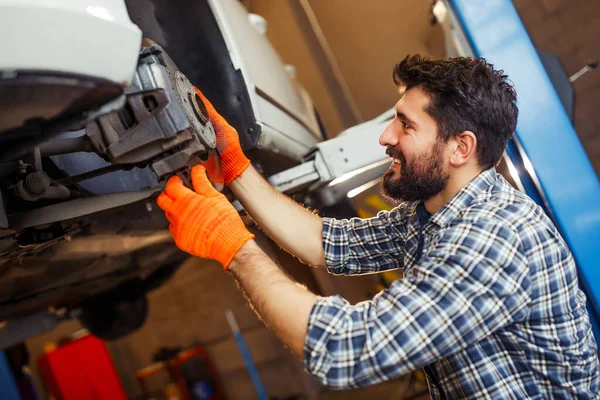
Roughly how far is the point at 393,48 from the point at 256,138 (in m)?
2.08

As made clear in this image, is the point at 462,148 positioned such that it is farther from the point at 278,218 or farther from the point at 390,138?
the point at 278,218

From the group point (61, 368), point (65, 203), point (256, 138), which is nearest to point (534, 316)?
point (256, 138)

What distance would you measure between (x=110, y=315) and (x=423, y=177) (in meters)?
1.90

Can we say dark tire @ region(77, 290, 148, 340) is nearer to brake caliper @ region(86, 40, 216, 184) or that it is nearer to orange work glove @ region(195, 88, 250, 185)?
orange work glove @ region(195, 88, 250, 185)

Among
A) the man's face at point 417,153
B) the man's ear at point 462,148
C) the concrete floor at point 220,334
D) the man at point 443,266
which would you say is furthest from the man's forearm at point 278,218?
the concrete floor at point 220,334

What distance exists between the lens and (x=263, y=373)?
3883 millimetres

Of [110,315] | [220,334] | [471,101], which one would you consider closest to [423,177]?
[471,101]

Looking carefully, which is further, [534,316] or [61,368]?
[61,368]

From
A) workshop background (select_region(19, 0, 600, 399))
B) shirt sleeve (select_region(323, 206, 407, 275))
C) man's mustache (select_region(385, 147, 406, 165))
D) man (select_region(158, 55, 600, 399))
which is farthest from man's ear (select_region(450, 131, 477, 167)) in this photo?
workshop background (select_region(19, 0, 600, 399))

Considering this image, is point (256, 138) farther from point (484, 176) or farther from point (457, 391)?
point (457, 391)

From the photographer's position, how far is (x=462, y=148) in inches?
40.0

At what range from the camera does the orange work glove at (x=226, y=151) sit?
1.09 metres

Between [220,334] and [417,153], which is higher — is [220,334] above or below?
below

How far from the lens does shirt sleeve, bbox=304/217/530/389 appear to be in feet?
2.45
